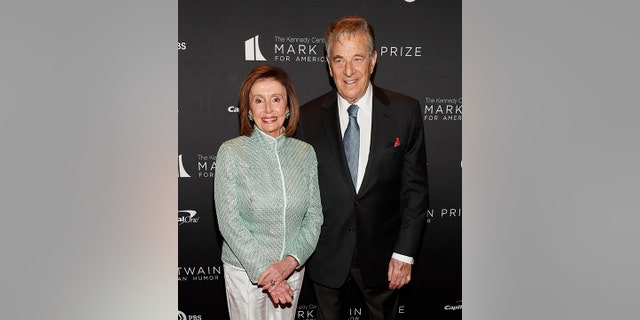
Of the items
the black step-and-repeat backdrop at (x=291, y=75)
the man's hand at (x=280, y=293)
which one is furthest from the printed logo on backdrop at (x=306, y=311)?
the man's hand at (x=280, y=293)

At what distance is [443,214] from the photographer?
3920 mm

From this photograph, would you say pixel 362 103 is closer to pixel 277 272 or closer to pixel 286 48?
pixel 277 272

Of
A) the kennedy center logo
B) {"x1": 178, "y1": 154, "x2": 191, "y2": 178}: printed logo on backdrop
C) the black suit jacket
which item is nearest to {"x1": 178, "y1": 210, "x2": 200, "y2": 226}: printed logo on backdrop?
{"x1": 178, "y1": 154, "x2": 191, "y2": 178}: printed logo on backdrop

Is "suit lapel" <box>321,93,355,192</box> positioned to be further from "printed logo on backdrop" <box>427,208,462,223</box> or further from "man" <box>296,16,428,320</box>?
"printed logo on backdrop" <box>427,208,462,223</box>

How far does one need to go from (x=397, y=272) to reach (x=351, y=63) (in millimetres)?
1015

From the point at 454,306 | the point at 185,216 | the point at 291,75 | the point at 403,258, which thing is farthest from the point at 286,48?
the point at 454,306

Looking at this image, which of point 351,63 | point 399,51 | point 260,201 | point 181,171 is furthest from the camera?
point 399,51

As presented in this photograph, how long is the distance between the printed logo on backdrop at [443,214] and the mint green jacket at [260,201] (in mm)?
1550

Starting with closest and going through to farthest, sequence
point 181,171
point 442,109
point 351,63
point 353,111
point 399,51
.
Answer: point 351,63
point 353,111
point 181,171
point 399,51
point 442,109

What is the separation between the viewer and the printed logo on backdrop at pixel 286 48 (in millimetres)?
3621

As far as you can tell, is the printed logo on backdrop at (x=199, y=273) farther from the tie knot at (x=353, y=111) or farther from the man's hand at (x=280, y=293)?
the tie knot at (x=353, y=111)

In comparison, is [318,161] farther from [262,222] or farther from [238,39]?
[238,39]
